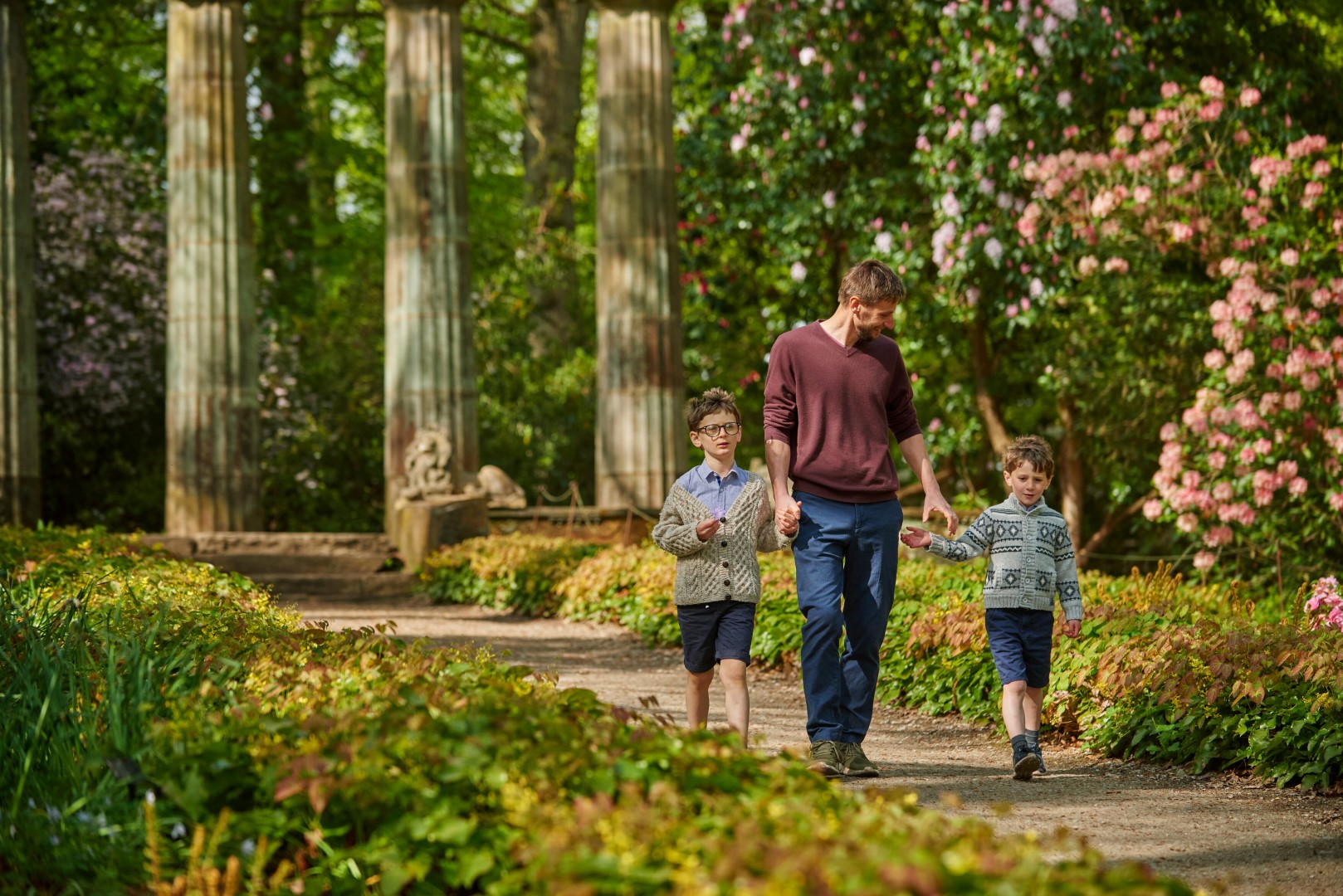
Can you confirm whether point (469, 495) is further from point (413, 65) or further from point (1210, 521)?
point (1210, 521)

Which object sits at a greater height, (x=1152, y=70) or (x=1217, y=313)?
(x=1152, y=70)

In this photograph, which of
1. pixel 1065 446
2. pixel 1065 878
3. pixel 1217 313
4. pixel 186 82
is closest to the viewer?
pixel 1065 878

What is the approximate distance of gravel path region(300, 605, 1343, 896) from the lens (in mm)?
4660

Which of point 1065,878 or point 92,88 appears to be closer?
point 1065,878

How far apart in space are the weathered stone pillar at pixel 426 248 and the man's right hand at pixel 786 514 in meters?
9.94

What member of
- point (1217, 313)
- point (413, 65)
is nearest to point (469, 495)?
point (413, 65)

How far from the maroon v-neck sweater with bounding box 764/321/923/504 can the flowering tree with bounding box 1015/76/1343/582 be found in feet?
21.1

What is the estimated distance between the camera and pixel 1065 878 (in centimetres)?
275

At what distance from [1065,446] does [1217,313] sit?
418cm

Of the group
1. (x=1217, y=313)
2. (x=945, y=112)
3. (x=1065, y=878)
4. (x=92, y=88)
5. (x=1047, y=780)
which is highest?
(x=92, y=88)

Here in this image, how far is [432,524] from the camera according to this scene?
589 inches

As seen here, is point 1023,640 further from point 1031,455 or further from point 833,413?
point 833,413

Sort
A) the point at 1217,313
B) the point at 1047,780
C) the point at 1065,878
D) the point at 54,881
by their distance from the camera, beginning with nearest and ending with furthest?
1. the point at 1065,878
2. the point at 54,881
3. the point at 1047,780
4. the point at 1217,313

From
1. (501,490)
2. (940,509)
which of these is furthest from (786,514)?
(501,490)
